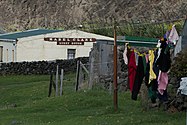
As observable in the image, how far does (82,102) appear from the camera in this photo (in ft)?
63.0

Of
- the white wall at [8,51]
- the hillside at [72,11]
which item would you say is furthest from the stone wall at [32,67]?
the hillside at [72,11]

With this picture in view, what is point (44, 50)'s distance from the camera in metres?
45.2

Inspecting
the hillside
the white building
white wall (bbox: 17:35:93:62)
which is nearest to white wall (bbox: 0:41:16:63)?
the white building

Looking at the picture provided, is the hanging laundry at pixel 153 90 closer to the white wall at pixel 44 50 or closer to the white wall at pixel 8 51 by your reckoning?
the white wall at pixel 44 50

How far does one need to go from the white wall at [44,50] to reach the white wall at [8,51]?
1.90ft

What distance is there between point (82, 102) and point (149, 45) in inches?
334

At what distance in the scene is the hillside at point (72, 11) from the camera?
64125 millimetres

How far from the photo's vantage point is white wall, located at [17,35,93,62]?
44312 millimetres

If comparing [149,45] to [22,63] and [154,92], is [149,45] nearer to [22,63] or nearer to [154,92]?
[154,92]

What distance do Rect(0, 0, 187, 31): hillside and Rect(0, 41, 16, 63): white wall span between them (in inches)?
692

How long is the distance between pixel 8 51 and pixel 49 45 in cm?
417

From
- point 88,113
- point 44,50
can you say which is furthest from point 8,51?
point 88,113

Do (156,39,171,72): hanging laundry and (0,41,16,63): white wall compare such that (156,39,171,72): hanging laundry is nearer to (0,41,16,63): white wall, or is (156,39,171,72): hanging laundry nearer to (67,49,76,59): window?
(0,41,16,63): white wall

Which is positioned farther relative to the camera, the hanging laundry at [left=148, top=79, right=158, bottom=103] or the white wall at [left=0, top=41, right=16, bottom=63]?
the white wall at [left=0, top=41, right=16, bottom=63]
